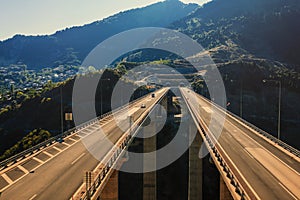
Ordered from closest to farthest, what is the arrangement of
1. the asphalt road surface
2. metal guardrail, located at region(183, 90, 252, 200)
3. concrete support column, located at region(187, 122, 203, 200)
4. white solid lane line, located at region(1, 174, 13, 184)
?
metal guardrail, located at region(183, 90, 252, 200) → the asphalt road surface → white solid lane line, located at region(1, 174, 13, 184) → concrete support column, located at region(187, 122, 203, 200)

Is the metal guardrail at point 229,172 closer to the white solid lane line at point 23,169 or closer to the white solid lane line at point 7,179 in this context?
the white solid lane line at point 23,169

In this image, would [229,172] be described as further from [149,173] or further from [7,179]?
[149,173]

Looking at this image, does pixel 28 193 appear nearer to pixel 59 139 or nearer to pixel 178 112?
pixel 59 139

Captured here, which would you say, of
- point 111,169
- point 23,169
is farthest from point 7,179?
point 111,169

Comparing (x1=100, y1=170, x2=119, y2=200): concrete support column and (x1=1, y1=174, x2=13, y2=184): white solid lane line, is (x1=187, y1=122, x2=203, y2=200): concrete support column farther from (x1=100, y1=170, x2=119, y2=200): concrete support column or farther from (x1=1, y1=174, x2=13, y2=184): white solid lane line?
(x1=1, y1=174, x2=13, y2=184): white solid lane line

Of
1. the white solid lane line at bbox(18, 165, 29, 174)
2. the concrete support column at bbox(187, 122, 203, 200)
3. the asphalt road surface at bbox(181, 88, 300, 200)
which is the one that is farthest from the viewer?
the concrete support column at bbox(187, 122, 203, 200)

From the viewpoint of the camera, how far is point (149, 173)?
2026 inches

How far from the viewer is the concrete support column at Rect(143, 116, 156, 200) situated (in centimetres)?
4719

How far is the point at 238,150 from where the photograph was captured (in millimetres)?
35000

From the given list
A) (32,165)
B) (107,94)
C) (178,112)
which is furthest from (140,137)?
(107,94)

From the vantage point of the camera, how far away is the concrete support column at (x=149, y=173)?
4719cm

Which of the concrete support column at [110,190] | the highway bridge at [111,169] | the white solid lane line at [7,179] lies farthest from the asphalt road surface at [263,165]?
the white solid lane line at [7,179]

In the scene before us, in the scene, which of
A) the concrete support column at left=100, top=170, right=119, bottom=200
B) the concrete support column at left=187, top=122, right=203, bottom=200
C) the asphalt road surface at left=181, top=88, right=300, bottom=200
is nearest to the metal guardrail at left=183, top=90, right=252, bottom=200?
the asphalt road surface at left=181, top=88, right=300, bottom=200

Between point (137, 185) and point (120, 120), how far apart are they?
11.5 m
